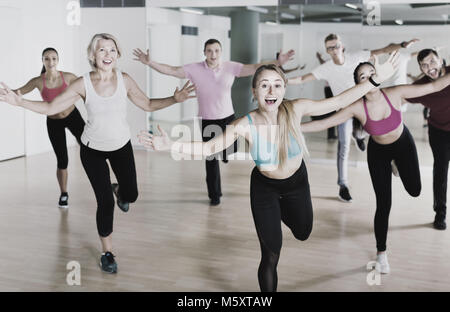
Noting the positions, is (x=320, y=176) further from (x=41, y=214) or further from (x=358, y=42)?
(x=41, y=214)

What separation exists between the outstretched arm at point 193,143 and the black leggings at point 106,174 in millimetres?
972

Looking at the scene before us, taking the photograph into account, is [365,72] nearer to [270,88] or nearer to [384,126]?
[384,126]

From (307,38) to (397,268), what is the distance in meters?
4.73

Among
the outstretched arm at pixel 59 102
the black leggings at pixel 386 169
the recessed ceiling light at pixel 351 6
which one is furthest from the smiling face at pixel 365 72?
the recessed ceiling light at pixel 351 6

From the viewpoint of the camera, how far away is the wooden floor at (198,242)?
136 inches

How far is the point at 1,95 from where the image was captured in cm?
312

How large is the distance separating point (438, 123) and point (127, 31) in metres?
5.64

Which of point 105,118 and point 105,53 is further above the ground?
point 105,53

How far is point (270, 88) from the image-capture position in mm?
2730

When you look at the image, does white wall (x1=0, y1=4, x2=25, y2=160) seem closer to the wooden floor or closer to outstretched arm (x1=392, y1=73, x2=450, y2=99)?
the wooden floor

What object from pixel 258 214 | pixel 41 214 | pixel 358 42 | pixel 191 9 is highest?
pixel 191 9

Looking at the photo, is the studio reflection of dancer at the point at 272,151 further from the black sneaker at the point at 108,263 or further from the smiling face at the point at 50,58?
the smiling face at the point at 50,58

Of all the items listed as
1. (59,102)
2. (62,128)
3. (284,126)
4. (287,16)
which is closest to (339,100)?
(284,126)
